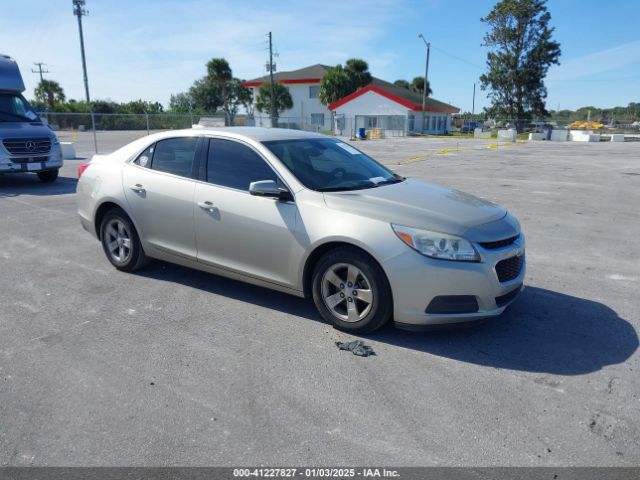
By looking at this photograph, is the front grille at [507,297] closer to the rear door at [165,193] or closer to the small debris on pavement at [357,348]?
the small debris on pavement at [357,348]

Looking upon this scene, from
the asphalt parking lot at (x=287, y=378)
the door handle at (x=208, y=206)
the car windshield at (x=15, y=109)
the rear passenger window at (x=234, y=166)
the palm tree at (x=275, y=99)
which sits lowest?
the asphalt parking lot at (x=287, y=378)

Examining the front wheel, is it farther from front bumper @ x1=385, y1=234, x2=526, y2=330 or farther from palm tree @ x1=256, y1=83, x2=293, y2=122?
palm tree @ x1=256, y1=83, x2=293, y2=122

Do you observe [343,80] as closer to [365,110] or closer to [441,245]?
[365,110]

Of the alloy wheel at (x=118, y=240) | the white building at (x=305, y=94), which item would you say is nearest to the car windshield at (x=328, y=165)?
the alloy wheel at (x=118, y=240)

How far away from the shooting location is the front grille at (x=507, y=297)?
12.2 feet

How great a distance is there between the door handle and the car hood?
1063 millimetres

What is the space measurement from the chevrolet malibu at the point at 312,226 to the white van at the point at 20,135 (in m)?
7.25

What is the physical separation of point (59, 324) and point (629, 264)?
6145 millimetres

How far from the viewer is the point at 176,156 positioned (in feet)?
16.0

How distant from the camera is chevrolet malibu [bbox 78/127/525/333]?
359cm

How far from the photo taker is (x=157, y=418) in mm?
2887

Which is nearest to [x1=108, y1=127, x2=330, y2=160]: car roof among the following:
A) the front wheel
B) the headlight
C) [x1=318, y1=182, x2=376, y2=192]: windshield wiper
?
[x1=318, y1=182, x2=376, y2=192]: windshield wiper

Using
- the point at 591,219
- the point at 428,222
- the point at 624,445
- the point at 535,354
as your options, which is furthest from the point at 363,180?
the point at 591,219

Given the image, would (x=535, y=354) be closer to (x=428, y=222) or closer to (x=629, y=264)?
(x=428, y=222)
